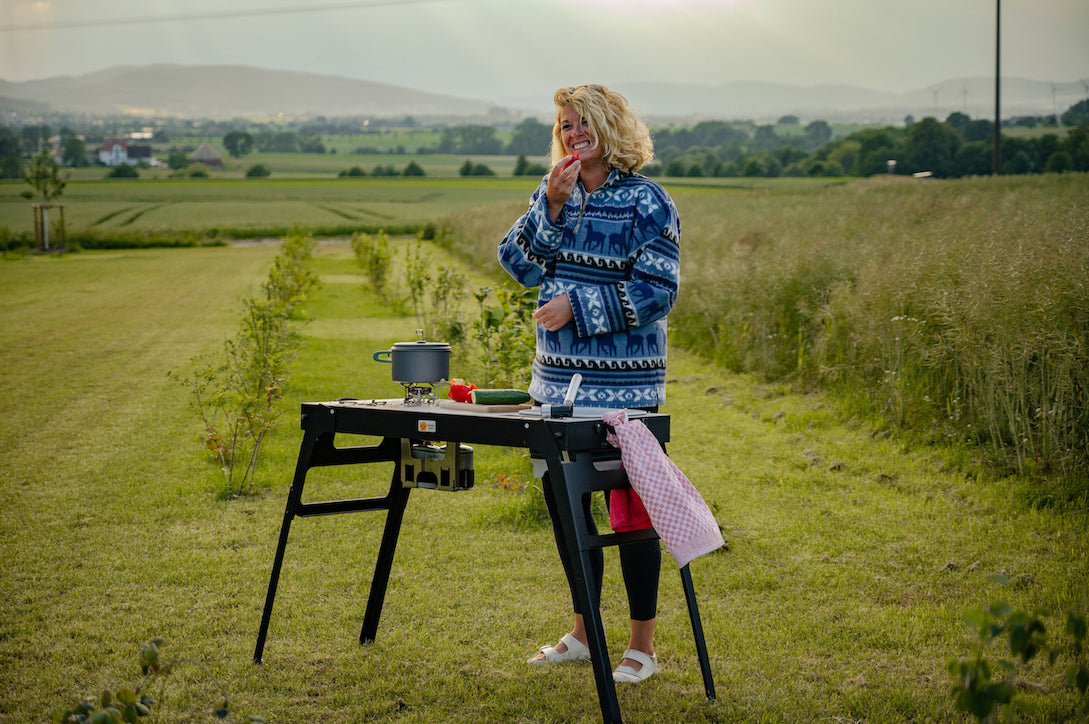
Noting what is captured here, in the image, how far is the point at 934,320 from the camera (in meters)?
7.61

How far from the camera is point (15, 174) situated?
73938mm

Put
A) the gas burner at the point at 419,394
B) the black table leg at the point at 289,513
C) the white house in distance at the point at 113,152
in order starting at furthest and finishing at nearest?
the white house in distance at the point at 113,152, the black table leg at the point at 289,513, the gas burner at the point at 419,394

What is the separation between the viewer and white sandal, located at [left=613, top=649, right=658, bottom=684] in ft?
11.8

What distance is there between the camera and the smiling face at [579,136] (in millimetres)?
3316

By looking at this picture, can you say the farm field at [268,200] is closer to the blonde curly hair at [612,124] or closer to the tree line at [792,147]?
the tree line at [792,147]

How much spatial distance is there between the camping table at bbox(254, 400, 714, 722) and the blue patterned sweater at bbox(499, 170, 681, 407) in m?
0.21

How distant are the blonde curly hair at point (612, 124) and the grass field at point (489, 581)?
1891mm

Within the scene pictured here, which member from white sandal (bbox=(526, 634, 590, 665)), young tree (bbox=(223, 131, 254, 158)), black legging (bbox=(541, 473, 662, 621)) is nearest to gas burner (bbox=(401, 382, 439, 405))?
black legging (bbox=(541, 473, 662, 621))

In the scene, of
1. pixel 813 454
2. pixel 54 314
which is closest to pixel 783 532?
pixel 813 454

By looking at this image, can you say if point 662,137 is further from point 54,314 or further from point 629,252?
point 629,252

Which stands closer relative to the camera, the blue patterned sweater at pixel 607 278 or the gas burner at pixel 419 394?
the blue patterned sweater at pixel 607 278

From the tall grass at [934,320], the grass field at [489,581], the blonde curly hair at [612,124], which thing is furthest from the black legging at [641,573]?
the tall grass at [934,320]

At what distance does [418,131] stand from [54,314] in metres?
167

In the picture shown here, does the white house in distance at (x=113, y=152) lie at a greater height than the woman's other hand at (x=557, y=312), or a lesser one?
greater
